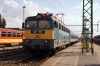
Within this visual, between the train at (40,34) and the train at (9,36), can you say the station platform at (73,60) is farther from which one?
the train at (9,36)

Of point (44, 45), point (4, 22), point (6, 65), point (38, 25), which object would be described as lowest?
point (6, 65)

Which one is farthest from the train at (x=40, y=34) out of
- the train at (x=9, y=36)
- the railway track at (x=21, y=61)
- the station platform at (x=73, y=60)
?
the train at (x=9, y=36)

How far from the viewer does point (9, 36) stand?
33906mm

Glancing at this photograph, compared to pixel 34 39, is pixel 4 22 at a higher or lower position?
higher

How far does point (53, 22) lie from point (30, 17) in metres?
2.05

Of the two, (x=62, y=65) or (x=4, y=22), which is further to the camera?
(x=4, y=22)

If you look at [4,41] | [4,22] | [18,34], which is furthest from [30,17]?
[4,22]

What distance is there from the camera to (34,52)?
58.9 feet

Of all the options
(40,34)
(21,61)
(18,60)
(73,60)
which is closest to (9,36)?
(40,34)

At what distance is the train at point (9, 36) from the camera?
105 feet

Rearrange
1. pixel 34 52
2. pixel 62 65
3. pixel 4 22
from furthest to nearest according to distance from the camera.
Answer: pixel 4 22 → pixel 34 52 → pixel 62 65

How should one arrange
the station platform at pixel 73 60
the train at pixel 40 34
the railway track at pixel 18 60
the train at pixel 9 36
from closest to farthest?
the station platform at pixel 73 60
the railway track at pixel 18 60
the train at pixel 40 34
the train at pixel 9 36

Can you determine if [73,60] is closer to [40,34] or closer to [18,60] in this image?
[40,34]

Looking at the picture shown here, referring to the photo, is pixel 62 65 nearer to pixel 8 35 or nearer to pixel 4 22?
pixel 8 35
